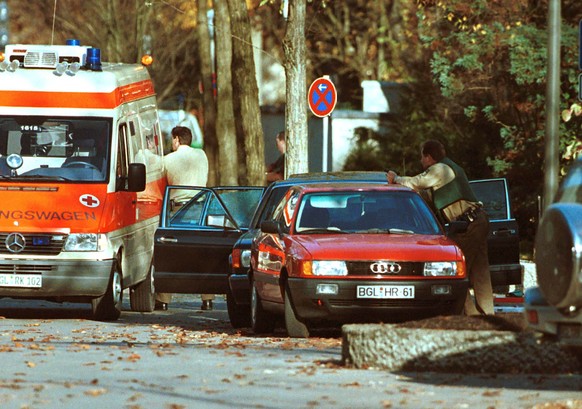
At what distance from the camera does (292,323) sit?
47.5 ft

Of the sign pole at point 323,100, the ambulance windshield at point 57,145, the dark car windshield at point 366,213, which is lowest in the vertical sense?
the dark car windshield at point 366,213

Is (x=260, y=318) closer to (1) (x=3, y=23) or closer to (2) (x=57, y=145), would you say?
(2) (x=57, y=145)

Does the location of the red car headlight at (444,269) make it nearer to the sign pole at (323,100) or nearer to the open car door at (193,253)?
the open car door at (193,253)

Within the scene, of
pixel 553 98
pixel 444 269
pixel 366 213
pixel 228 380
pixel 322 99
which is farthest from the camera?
pixel 322 99

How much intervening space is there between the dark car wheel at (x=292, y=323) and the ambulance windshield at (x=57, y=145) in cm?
378

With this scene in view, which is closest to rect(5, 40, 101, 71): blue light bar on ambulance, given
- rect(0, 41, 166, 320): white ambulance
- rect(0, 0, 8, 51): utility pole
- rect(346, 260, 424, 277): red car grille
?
rect(0, 41, 166, 320): white ambulance

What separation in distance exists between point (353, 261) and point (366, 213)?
127 cm

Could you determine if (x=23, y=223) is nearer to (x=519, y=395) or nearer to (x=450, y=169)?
(x=450, y=169)

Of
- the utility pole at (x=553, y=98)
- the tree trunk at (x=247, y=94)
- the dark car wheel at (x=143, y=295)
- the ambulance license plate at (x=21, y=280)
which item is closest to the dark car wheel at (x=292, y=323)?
the ambulance license plate at (x=21, y=280)

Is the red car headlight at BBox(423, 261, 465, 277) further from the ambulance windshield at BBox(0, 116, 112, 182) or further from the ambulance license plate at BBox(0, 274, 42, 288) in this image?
the ambulance license plate at BBox(0, 274, 42, 288)

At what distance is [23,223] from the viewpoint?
17141 millimetres

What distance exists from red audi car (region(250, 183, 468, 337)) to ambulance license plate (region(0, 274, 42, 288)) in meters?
2.79

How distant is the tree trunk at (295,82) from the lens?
74.3 feet

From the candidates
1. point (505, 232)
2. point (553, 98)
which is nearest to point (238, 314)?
point (505, 232)
